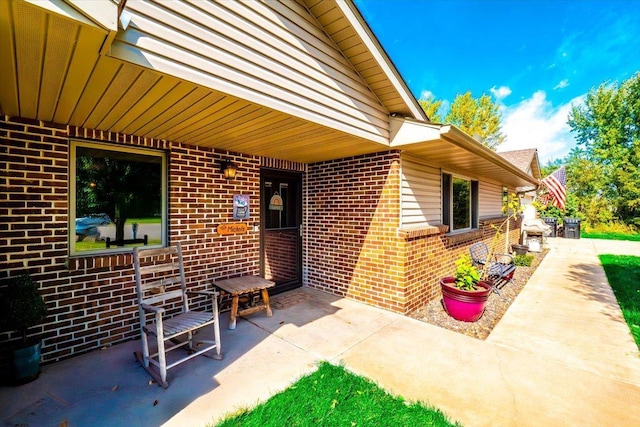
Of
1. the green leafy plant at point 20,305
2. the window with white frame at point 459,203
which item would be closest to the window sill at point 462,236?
the window with white frame at point 459,203

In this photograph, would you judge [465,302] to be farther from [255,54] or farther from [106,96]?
[106,96]

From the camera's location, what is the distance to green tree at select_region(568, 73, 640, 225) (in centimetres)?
1836

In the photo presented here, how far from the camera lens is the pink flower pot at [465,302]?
3998 millimetres

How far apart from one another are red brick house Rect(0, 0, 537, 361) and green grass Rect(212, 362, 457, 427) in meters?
2.10

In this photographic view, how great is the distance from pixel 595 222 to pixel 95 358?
25.8 meters

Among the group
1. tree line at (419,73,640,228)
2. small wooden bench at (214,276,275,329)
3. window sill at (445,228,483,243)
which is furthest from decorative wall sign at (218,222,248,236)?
tree line at (419,73,640,228)

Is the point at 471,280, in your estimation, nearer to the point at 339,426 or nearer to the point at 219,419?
the point at 339,426

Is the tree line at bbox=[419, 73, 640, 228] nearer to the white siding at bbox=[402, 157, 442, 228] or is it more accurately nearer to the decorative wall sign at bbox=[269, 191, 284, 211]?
the white siding at bbox=[402, 157, 442, 228]

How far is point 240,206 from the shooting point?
462 centimetres

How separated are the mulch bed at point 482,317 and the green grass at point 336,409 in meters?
1.95

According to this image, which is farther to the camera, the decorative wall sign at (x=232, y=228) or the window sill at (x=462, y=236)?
the window sill at (x=462, y=236)

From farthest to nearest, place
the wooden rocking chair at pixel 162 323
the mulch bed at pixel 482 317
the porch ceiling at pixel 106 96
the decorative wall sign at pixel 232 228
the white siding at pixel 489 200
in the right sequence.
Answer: the white siding at pixel 489 200
the decorative wall sign at pixel 232 228
the mulch bed at pixel 482 317
the wooden rocking chair at pixel 162 323
the porch ceiling at pixel 106 96

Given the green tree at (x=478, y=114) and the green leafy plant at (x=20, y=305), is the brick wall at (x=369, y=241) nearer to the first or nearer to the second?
the green leafy plant at (x=20, y=305)

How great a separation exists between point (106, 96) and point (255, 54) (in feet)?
4.28
